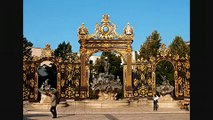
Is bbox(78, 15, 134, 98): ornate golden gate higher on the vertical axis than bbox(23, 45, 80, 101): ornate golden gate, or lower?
higher

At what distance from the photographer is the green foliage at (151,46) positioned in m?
30.7

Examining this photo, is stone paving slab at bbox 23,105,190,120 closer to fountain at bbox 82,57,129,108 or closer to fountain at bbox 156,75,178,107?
fountain at bbox 82,57,129,108

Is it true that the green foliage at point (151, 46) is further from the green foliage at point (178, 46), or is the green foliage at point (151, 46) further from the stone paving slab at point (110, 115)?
the stone paving slab at point (110, 115)

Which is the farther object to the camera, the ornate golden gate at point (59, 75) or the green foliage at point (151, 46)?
the green foliage at point (151, 46)

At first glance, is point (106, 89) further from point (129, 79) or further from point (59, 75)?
point (59, 75)

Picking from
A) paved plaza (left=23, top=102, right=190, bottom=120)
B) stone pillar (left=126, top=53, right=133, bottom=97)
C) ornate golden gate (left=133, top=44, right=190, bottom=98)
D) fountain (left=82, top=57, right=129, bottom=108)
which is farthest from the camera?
ornate golden gate (left=133, top=44, right=190, bottom=98)

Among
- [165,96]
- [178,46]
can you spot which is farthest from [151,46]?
[165,96]

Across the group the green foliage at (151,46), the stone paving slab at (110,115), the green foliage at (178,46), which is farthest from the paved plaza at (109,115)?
the green foliage at (178,46)

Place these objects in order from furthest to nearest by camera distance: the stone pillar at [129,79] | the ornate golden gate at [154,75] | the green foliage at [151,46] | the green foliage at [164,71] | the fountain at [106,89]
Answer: the green foliage at [151,46] < the green foliage at [164,71] < the ornate golden gate at [154,75] < the stone pillar at [129,79] < the fountain at [106,89]

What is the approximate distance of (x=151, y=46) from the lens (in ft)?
105

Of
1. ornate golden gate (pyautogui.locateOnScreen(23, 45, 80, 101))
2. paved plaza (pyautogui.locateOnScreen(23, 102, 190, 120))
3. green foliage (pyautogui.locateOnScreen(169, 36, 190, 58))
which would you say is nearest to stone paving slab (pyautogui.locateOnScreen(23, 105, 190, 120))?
paved plaza (pyautogui.locateOnScreen(23, 102, 190, 120))

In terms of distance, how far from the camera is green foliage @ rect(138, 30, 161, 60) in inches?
1209
